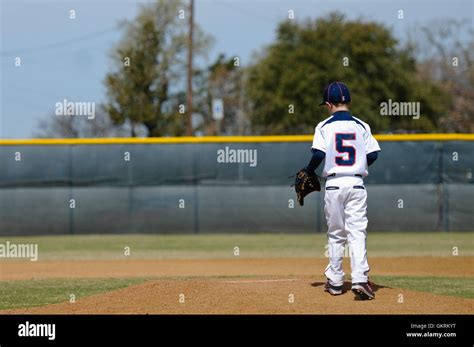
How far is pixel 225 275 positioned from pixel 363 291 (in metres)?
4.33

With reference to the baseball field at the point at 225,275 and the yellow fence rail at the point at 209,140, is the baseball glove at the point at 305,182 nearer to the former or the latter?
the baseball field at the point at 225,275

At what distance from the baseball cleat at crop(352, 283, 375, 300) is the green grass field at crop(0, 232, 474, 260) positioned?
7.07 meters

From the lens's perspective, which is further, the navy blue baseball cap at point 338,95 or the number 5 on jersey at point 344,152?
the navy blue baseball cap at point 338,95

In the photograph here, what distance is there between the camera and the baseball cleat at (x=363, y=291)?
7.78m

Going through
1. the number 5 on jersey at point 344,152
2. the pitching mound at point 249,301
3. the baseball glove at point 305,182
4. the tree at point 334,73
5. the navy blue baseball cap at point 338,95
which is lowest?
the pitching mound at point 249,301

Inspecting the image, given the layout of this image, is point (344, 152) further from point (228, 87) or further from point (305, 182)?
point (228, 87)

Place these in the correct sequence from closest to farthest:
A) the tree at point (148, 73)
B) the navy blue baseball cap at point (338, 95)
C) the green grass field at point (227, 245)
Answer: the navy blue baseball cap at point (338, 95)
the green grass field at point (227, 245)
the tree at point (148, 73)

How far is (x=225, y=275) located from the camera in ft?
39.1

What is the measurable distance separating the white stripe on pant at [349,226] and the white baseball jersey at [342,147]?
0.53 ft

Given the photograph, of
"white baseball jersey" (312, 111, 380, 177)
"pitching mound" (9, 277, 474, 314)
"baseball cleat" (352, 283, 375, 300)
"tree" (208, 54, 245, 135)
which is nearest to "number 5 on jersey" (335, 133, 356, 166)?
"white baseball jersey" (312, 111, 380, 177)

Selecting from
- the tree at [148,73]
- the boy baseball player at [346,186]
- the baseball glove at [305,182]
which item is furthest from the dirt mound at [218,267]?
the tree at [148,73]

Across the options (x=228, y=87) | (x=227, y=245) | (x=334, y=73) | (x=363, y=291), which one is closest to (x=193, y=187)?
(x=227, y=245)

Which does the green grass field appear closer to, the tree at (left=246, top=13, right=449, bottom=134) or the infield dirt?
the infield dirt

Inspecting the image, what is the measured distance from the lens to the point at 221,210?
19016mm
